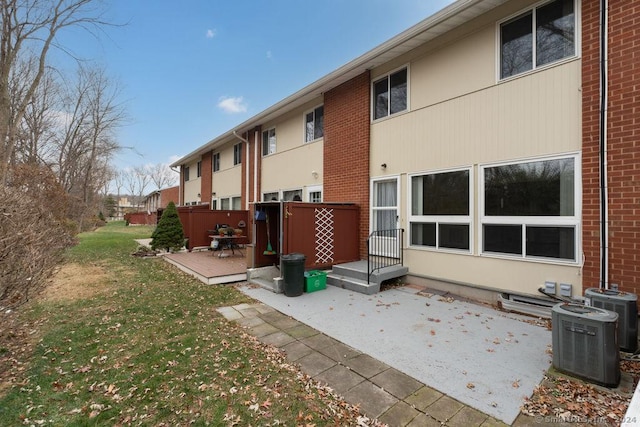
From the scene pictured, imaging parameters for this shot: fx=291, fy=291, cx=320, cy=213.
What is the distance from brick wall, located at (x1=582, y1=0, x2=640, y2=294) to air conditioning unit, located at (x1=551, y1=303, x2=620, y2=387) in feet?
6.09

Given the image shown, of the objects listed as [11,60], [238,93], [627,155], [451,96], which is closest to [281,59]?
[238,93]

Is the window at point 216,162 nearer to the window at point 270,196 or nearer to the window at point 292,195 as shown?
the window at point 270,196

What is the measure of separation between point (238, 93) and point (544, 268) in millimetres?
17881

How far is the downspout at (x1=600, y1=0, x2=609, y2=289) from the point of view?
4406 mm

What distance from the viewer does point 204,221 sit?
42.5ft

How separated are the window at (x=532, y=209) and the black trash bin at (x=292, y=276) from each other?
3769 millimetres

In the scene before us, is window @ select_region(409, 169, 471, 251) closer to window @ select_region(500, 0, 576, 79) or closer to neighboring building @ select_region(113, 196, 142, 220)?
window @ select_region(500, 0, 576, 79)

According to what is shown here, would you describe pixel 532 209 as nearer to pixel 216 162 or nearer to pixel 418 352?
pixel 418 352

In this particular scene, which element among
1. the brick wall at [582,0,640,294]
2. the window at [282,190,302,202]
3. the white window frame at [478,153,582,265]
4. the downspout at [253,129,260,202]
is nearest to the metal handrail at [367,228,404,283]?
the white window frame at [478,153,582,265]

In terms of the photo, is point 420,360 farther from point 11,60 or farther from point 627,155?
point 11,60

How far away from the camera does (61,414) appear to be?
8.50ft

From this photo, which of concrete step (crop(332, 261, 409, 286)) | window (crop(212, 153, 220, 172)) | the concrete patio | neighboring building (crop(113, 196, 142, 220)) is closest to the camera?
the concrete patio

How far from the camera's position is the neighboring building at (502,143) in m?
4.40

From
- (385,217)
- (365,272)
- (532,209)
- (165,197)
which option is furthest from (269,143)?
(165,197)
